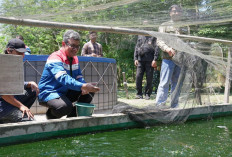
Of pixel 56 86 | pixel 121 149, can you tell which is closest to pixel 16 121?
pixel 56 86

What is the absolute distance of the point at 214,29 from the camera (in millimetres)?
6242

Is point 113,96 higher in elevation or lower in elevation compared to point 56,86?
lower

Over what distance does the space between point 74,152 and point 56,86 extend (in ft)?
3.73

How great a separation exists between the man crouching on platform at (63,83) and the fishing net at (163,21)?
447 mm

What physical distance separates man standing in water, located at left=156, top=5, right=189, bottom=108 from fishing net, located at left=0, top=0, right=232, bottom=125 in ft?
0.25

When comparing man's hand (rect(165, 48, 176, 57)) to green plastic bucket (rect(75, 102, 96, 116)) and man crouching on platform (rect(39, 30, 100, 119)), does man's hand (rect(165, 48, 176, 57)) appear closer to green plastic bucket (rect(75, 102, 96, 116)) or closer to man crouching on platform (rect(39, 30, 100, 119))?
man crouching on platform (rect(39, 30, 100, 119))

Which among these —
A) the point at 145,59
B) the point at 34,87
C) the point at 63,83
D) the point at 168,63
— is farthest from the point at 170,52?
the point at 145,59

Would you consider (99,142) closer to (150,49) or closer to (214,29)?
(214,29)

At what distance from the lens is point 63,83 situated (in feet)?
12.6

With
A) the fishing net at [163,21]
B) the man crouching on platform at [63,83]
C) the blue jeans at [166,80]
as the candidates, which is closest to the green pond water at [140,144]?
the man crouching on platform at [63,83]

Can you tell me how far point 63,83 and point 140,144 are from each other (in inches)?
45.0

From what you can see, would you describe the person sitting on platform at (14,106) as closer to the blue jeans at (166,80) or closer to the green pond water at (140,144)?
the green pond water at (140,144)

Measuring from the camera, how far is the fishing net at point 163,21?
4457 mm

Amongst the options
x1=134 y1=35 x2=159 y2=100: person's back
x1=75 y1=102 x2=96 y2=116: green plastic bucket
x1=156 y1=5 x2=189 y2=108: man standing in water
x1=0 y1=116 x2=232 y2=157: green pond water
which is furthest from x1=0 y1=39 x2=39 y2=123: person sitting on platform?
x1=134 y1=35 x2=159 y2=100: person's back
